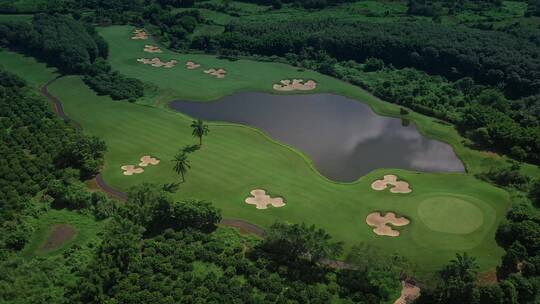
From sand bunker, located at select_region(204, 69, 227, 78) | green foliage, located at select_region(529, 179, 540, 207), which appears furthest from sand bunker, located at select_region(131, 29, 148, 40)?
green foliage, located at select_region(529, 179, 540, 207)

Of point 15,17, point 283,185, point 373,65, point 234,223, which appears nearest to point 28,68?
point 15,17

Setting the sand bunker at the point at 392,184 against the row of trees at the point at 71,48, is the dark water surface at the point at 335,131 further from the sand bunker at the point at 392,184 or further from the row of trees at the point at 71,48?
the row of trees at the point at 71,48

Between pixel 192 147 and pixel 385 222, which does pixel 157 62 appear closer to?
pixel 192 147

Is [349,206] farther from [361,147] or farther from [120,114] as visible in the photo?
[120,114]

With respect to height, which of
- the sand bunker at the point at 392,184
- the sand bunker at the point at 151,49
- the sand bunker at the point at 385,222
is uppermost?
the sand bunker at the point at 151,49

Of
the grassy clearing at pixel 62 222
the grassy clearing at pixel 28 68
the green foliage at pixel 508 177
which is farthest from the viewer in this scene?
the grassy clearing at pixel 28 68

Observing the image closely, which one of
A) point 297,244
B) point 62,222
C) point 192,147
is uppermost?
point 297,244

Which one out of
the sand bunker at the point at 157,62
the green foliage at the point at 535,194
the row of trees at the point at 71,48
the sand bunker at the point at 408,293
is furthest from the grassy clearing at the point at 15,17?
the green foliage at the point at 535,194
